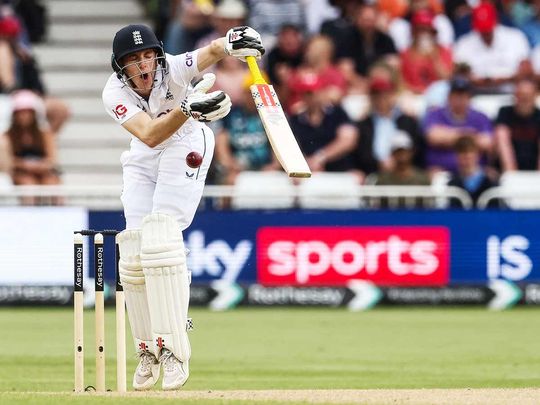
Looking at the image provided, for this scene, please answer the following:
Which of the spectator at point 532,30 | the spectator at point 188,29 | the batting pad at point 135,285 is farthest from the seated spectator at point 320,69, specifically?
the batting pad at point 135,285

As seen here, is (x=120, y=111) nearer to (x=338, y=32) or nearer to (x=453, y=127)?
(x=453, y=127)

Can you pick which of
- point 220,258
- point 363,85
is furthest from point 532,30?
point 220,258

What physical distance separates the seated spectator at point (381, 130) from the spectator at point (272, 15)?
178 cm

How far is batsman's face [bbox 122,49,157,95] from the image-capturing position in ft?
24.2

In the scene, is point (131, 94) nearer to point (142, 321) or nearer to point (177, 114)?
point (177, 114)

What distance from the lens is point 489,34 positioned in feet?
53.5

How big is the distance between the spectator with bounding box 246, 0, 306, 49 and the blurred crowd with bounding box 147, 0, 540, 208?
0.01m

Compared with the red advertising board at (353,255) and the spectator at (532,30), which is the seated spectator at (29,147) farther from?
the spectator at (532,30)

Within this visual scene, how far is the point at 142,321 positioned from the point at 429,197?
6.78 m

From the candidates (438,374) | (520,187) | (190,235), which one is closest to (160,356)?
(438,374)

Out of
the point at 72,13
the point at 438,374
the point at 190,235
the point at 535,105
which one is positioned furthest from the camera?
the point at 72,13

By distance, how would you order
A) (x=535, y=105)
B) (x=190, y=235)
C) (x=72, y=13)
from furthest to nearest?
1. (x=72, y=13)
2. (x=535, y=105)
3. (x=190, y=235)

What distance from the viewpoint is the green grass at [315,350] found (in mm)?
8406

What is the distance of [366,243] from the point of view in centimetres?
1376
